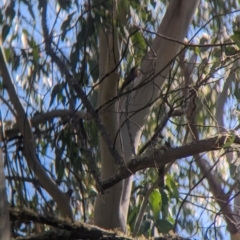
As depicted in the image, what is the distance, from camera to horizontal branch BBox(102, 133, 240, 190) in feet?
7.34

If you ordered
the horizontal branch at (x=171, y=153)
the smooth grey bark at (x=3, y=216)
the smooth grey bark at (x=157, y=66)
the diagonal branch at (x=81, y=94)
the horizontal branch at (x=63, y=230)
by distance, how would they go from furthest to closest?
the smooth grey bark at (x=157, y=66) < the diagonal branch at (x=81, y=94) < the horizontal branch at (x=171, y=153) < the horizontal branch at (x=63, y=230) < the smooth grey bark at (x=3, y=216)

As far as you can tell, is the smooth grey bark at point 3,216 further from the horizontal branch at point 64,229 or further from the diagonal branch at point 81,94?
the diagonal branch at point 81,94

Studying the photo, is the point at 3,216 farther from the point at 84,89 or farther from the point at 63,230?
the point at 84,89

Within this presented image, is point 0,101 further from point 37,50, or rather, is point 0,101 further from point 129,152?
point 129,152

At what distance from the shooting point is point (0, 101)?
372 centimetres

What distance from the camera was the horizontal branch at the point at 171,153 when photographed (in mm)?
2238

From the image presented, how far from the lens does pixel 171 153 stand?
2340mm

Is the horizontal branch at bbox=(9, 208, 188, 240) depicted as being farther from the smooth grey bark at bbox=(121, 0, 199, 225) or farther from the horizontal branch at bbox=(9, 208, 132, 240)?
the smooth grey bark at bbox=(121, 0, 199, 225)

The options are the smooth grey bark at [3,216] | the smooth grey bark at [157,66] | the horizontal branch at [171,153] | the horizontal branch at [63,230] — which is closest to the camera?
the smooth grey bark at [3,216]

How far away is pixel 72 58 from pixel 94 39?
201 mm

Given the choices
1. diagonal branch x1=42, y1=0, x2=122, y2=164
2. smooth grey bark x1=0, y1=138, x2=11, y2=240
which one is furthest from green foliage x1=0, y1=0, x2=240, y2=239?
smooth grey bark x1=0, y1=138, x2=11, y2=240

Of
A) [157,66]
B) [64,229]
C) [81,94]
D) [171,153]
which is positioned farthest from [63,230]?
[157,66]

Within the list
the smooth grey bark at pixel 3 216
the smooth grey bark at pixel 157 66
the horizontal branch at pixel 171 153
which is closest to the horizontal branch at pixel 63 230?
the horizontal branch at pixel 171 153

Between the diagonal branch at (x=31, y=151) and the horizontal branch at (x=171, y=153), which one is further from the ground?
the diagonal branch at (x=31, y=151)
